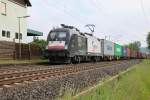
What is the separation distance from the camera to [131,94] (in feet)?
41.1

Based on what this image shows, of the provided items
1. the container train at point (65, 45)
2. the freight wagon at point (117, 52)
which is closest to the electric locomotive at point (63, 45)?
the container train at point (65, 45)

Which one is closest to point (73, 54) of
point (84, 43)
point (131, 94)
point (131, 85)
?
point (84, 43)

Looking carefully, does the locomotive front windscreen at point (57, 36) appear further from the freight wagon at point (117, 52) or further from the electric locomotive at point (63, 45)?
the freight wagon at point (117, 52)

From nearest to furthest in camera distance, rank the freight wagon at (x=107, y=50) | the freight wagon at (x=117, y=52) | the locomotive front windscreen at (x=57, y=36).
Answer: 1. the locomotive front windscreen at (x=57, y=36)
2. the freight wagon at (x=107, y=50)
3. the freight wagon at (x=117, y=52)

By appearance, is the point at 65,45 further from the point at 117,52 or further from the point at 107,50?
the point at 117,52

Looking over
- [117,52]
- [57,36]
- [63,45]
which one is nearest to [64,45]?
[63,45]

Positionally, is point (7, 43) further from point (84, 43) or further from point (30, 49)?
point (84, 43)

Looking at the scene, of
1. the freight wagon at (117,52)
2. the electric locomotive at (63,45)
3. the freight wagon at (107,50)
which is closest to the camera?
the electric locomotive at (63,45)

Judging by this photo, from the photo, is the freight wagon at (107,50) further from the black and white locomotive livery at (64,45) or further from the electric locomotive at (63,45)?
the electric locomotive at (63,45)

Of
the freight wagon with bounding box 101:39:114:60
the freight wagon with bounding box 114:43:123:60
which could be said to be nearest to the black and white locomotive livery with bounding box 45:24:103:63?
the freight wagon with bounding box 101:39:114:60

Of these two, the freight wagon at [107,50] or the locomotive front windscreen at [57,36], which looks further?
the freight wagon at [107,50]

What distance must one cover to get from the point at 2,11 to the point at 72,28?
14866 millimetres

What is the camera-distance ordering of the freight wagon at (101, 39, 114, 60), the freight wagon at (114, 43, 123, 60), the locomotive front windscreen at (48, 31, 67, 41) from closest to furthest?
the locomotive front windscreen at (48, 31, 67, 41)
the freight wagon at (101, 39, 114, 60)
the freight wagon at (114, 43, 123, 60)

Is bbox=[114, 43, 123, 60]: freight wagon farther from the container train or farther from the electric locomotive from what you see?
the electric locomotive
